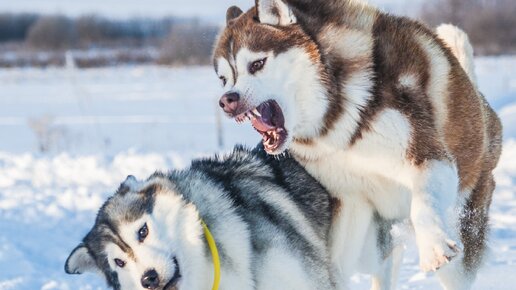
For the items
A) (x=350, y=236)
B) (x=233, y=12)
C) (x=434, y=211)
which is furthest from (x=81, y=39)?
(x=434, y=211)

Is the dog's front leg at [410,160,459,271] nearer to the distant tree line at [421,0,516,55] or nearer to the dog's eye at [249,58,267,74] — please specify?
the dog's eye at [249,58,267,74]

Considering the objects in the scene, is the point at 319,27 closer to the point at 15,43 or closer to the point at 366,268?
the point at 366,268

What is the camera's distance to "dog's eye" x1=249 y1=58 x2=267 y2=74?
3.59 meters

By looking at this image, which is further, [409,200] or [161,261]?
[409,200]

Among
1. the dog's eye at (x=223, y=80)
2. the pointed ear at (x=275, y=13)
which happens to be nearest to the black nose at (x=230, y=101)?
the dog's eye at (x=223, y=80)

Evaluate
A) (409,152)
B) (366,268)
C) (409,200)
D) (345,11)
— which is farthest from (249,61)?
(366,268)

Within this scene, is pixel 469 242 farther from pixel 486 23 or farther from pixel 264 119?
pixel 486 23

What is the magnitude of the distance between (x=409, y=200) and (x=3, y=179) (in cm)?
709

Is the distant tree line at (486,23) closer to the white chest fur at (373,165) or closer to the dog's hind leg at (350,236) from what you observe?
the dog's hind leg at (350,236)

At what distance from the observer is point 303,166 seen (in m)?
4.11

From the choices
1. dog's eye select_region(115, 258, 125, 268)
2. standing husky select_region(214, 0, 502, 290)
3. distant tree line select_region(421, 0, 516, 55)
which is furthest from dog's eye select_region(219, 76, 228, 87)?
distant tree line select_region(421, 0, 516, 55)

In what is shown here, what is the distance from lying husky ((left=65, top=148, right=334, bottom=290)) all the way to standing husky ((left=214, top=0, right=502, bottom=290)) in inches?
10.9

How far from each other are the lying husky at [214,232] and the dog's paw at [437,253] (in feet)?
2.27

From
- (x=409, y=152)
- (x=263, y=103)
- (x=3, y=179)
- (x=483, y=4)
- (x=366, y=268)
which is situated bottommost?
(x=483, y=4)
